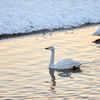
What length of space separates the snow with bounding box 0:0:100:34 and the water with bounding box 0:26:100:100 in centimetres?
288

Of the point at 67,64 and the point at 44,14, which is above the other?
the point at 44,14

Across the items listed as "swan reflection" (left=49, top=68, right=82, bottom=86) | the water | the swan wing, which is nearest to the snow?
the water

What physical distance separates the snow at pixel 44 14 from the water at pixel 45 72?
9.44 ft

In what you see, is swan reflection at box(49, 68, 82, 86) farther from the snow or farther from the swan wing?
the snow

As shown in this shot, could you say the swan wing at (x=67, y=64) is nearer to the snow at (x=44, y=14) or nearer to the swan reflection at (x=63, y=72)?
the swan reflection at (x=63, y=72)

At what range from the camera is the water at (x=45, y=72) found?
744 centimetres

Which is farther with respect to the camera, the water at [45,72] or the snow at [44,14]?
the snow at [44,14]

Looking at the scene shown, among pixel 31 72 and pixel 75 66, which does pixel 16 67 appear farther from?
pixel 75 66

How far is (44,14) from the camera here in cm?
2002

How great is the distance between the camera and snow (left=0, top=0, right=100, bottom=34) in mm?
17578

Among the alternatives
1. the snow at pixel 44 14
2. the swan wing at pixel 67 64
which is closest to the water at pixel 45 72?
the swan wing at pixel 67 64

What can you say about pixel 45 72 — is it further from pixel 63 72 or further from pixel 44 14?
pixel 44 14

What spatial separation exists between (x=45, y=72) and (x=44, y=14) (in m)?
11.0

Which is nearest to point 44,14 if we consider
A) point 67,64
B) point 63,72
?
point 67,64
